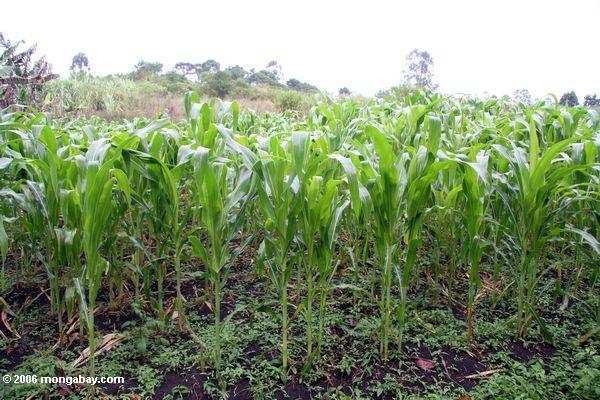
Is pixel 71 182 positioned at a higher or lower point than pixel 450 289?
higher

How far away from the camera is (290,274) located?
2037 millimetres

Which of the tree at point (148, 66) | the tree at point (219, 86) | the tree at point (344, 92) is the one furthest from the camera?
the tree at point (148, 66)

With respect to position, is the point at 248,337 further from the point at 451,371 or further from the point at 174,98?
the point at 174,98

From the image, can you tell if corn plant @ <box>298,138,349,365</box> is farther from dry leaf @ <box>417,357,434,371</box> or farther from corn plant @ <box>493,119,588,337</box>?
corn plant @ <box>493,119,588,337</box>

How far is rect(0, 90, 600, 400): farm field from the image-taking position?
1870 mm

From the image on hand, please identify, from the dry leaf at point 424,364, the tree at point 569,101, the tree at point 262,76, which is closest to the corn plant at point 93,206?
the dry leaf at point 424,364

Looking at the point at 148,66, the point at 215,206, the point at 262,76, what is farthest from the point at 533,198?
the point at 148,66

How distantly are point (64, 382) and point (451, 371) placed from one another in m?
1.74

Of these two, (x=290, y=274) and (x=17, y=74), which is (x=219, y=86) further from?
(x=290, y=274)

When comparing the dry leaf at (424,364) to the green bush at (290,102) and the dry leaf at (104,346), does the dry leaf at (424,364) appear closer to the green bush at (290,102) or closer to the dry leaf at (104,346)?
the dry leaf at (104,346)

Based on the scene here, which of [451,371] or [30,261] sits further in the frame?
[30,261]

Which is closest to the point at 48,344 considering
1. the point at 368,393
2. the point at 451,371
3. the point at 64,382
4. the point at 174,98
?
the point at 64,382

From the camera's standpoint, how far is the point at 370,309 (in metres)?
2.57

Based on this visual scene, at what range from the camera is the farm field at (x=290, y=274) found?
187cm
